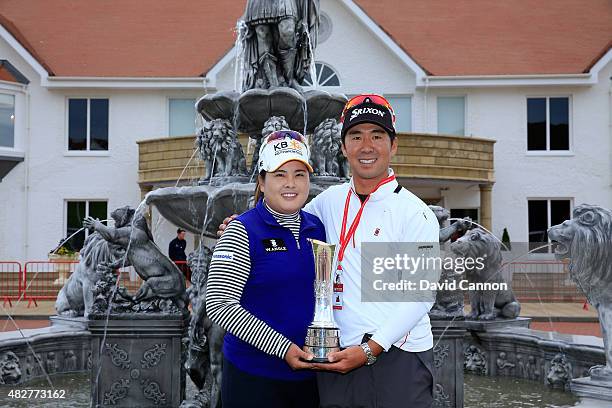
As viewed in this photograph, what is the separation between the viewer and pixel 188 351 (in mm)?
5695

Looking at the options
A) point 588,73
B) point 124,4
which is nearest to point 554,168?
point 588,73

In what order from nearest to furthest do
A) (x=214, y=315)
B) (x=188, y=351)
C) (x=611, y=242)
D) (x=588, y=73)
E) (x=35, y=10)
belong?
(x=214, y=315) → (x=611, y=242) → (x=188, y=351) → (x=588, y=73) → (x=35, y=10)

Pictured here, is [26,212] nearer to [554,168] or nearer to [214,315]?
[554,168]

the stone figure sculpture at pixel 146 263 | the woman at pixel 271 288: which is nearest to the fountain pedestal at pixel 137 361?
the stone figure sculpture at pixel 146 263

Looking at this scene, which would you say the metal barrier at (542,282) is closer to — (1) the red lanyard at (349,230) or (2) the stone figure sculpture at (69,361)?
(2) the stone figure sculpture at (69,361)

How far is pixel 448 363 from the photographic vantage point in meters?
5.73

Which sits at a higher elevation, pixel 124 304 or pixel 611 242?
pixel 611 242

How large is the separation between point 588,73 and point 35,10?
66.4ft

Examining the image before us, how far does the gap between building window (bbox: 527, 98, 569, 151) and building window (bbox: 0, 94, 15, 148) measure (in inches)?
696

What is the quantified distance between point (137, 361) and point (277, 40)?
3.33 meters

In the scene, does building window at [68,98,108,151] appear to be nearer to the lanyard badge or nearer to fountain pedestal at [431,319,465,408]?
fountain pedestal at [431,319,465,408]

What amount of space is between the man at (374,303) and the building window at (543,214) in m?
23.4

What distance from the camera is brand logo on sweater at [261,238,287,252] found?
2.79 metres

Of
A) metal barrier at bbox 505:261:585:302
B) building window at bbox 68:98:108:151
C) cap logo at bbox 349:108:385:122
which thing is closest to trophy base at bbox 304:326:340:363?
cap logo at bbox 349:108:385:122
